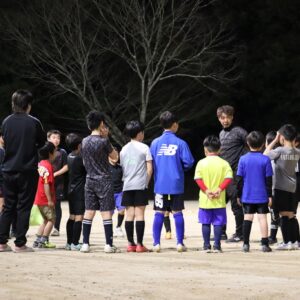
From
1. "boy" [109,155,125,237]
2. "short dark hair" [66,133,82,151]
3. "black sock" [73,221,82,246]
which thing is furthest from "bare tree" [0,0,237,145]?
"black sock" [73,221,82,246]

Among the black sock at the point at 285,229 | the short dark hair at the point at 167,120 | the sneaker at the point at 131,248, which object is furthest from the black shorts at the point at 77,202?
the black sock at the point at 285,229

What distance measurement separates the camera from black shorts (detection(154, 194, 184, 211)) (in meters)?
10.3

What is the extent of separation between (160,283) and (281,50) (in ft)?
75.8

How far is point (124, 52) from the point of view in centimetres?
2947

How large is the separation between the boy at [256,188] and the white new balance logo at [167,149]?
0.77m

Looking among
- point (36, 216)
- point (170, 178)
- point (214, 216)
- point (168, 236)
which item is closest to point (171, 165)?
point (170, 178)

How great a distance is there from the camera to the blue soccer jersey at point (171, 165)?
10312mm

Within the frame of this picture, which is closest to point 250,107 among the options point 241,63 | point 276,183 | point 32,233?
point 241,63

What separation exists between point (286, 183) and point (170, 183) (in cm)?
141

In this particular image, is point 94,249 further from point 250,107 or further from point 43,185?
point 250,107

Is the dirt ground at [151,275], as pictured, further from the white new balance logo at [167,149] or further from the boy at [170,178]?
the white new balance logo at [167,149]

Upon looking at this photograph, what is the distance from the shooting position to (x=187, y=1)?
1162 inches

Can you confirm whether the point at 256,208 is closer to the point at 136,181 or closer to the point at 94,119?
the point at 136,181

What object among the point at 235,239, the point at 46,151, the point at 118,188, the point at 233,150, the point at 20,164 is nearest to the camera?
the point at 20,164
